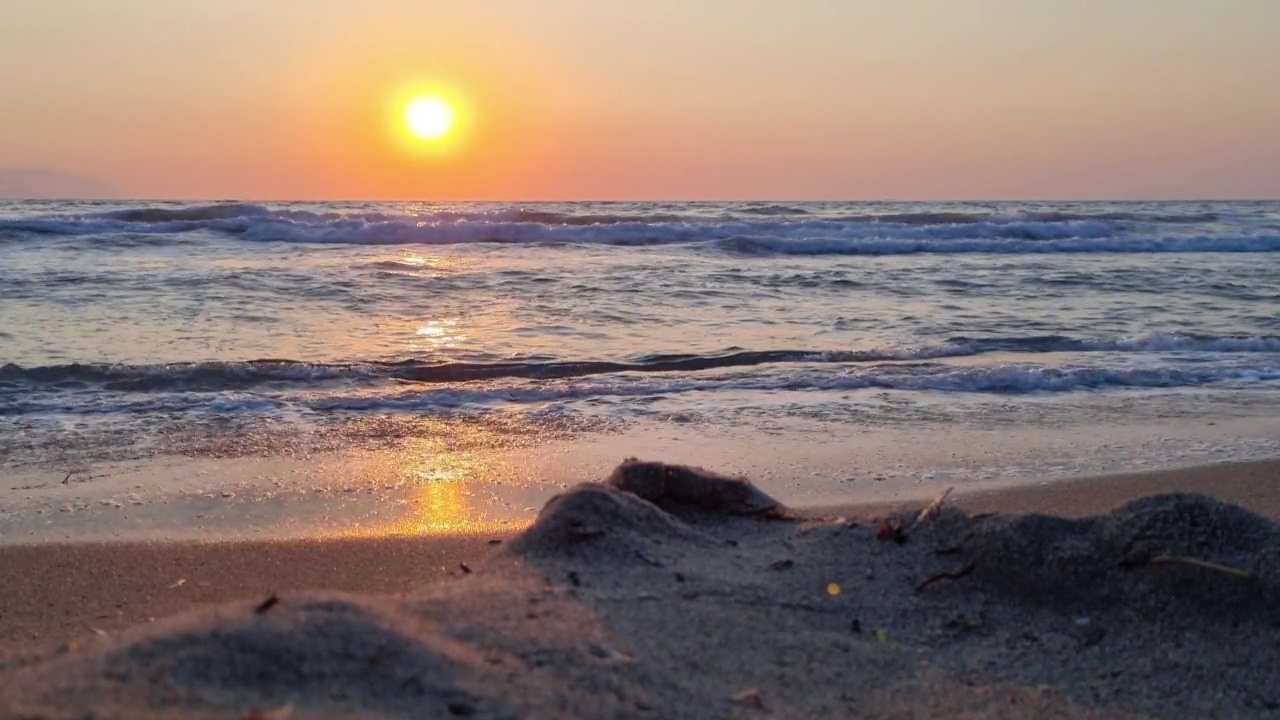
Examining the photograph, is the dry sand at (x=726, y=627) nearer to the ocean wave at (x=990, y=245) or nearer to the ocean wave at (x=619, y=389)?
the ocean wave at (x=619, y=389)

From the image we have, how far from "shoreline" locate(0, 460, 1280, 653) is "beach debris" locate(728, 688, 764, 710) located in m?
1.10

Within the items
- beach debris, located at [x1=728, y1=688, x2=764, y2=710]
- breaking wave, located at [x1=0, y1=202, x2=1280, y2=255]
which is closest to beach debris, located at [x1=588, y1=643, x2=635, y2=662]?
beach debris, located at [x1=728, y1=688, x2=764, y2=710]

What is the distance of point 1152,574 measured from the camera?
240 centimetres

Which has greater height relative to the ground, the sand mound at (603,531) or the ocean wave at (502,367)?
the sand mound at (603,531)

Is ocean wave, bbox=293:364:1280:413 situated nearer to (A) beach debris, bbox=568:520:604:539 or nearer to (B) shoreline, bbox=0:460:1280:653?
(B) shoreline, bbox=0:460:1280:653

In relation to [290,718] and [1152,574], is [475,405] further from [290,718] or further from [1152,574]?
[290,718]

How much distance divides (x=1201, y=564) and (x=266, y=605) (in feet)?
6.55

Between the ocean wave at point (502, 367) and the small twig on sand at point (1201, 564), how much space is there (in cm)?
534

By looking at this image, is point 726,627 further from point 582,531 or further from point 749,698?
point 582,531

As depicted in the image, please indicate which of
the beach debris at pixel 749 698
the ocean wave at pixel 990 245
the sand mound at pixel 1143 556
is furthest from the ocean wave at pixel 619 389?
the ocean wave at pixel 990 245

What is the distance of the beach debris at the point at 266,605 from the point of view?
5.69 feet

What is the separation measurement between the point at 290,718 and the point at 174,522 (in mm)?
2936

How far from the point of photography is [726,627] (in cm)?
214

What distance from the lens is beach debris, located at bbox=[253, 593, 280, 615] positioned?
5.69 ft
